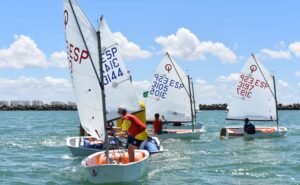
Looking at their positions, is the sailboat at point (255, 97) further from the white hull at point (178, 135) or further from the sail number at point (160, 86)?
the white hull at point (178, 135)

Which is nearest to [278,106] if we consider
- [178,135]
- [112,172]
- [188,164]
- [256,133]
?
[256,133]

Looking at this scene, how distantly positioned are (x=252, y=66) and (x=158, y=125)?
390 inches

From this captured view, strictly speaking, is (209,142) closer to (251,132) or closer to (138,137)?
(251,132)

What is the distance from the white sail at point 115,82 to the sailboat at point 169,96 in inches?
650

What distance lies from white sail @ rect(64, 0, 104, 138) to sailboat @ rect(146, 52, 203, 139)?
18427 millimetres

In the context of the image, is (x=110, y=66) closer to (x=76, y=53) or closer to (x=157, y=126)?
(x=76, y=53)

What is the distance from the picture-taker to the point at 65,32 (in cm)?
1719

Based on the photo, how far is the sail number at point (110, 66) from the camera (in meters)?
18.6

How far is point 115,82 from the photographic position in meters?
18.9

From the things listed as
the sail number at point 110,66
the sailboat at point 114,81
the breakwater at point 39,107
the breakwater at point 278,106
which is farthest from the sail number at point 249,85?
the breakwater at point 39,107

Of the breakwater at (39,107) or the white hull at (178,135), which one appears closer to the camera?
the white hull at (178,135)

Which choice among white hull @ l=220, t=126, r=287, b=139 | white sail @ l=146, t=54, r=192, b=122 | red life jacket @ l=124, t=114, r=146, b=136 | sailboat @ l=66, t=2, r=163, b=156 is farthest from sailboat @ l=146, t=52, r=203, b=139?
red life jacket @ l=124, t=114, r=146, b=136

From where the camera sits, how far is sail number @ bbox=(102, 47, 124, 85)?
18.6m

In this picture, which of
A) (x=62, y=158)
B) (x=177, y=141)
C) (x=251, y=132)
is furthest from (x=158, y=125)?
(x=62, y=158)
